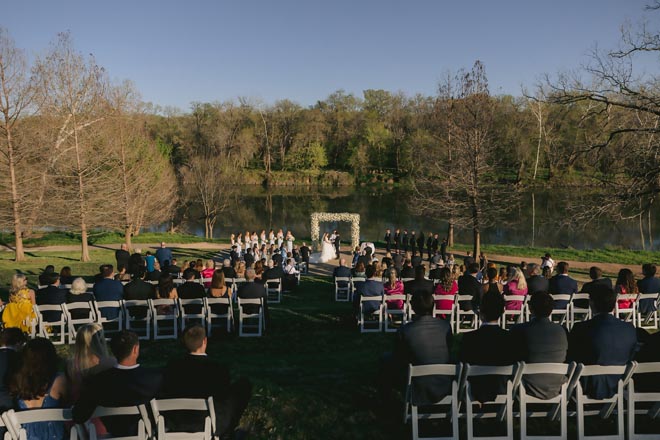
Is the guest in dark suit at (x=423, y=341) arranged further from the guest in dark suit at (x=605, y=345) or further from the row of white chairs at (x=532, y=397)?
the guest in dark suit at (x=605, y=345)

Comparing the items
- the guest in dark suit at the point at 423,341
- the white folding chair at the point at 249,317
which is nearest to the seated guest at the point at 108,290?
the white folding chair at the point at 249,317

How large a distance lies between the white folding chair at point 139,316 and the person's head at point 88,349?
180 inches

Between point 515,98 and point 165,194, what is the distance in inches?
2257

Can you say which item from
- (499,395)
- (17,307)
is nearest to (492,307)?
(499,395)

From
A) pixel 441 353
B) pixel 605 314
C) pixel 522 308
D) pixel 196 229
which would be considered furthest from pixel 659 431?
pixel 196 229

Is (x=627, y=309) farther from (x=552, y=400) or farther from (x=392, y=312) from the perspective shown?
(x=552, y=400)

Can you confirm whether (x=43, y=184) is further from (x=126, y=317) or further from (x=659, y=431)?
(x=659, y=431)

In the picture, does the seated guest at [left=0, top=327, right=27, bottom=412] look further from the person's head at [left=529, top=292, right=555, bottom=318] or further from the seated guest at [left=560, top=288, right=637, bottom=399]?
the seated guest at [left=560, top=288, right=637, bottom=399]

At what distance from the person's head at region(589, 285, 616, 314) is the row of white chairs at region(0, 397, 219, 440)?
4.28m

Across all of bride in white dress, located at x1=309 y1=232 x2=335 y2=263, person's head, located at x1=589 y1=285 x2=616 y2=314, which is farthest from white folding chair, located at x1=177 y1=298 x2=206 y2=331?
bride in white dress, located at x1=309 y1=232 x2=335 y2=263

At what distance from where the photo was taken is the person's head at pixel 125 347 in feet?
14.2

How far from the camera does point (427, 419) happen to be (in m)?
5.28

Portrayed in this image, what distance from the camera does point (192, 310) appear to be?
30.4 feet

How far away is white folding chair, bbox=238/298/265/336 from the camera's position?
902 cm
